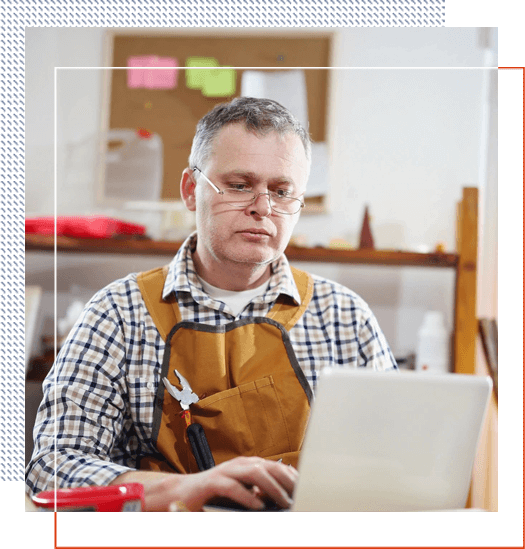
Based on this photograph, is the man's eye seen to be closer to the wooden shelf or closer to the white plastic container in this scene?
the wooden shelf

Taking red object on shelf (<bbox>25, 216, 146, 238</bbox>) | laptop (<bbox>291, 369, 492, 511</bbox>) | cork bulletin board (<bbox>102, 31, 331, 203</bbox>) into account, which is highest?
cork bulletin board (<bbox>102, 31, 331, 203</bbox>)

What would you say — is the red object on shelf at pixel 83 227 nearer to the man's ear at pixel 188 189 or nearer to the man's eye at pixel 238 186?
the man's ear at pixel 188 189

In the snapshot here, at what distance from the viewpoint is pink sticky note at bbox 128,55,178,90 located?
1669mm

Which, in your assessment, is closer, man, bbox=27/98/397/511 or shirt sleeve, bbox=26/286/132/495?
shirt sleeve, bbox=26/286/132/495

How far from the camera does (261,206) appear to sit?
1038mm

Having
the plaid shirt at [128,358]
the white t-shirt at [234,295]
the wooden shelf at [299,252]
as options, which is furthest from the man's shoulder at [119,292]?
the wooden shelf at [299,252]

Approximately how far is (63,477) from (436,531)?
526mm

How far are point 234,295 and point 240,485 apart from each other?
50 centimetres

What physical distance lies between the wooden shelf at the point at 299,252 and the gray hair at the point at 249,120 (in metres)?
0.44

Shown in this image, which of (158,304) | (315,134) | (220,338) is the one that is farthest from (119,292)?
(315,134)

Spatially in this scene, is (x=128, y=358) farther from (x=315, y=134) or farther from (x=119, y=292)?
(x=315, y=134)

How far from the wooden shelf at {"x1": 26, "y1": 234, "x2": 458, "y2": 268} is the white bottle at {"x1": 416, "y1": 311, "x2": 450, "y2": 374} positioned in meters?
0.16

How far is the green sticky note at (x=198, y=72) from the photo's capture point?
1.66 metres

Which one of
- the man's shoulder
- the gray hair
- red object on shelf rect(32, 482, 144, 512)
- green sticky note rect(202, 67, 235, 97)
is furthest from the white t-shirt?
green sticky note rect(202, 67, 235, 97)
